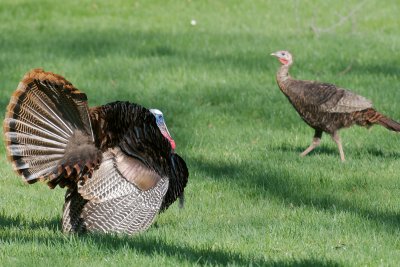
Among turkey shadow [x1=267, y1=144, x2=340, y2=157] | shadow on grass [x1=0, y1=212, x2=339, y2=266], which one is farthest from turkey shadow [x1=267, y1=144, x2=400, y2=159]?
shadow on grass [x1=0, y1=212, x2=339, y2=266]

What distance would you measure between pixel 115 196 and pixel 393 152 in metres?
4.14

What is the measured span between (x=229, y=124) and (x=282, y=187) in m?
2.89

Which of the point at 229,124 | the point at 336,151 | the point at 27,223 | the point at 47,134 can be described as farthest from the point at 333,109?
the point at 47,134

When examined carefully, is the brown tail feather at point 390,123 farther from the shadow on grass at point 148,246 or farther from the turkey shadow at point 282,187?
the shadow on grass at point 148,246

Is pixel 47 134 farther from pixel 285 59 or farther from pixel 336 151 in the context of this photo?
pixel 336 151

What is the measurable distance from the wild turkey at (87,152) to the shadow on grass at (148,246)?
6.5 inches

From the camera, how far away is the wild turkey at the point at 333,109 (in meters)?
9.08

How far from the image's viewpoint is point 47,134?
240 inches

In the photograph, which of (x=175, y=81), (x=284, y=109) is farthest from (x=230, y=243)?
(x=175, y=81)

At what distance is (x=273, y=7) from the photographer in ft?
60.0

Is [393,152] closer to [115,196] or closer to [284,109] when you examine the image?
[284,109]

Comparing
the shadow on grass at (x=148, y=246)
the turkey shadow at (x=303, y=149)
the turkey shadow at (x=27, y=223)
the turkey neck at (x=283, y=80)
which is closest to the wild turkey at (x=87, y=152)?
the shadow on grass at (x=148, y=246)

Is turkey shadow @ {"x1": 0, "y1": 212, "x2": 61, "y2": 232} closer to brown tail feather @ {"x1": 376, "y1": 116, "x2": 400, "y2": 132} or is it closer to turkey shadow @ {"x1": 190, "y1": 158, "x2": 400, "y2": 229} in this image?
turkey shadow @ {"x1": 190, "y1": 158, "x2": 400, "y2": 229}

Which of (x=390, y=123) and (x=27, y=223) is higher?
(x=390, y=123)
